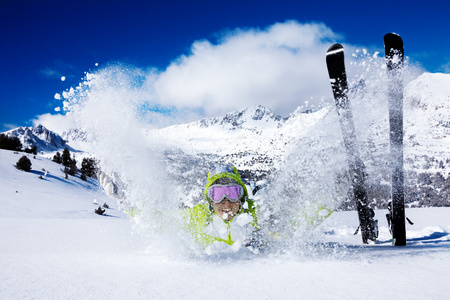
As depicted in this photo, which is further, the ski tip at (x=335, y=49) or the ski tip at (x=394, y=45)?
the ski tip at (x=335, y=49)

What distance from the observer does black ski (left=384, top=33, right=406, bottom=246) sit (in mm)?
5309

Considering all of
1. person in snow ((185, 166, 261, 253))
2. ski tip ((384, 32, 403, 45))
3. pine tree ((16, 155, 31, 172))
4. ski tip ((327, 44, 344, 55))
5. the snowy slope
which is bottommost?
the snowy slope

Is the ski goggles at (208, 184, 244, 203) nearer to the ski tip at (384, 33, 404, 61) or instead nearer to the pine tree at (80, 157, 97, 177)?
Result: the pine tree at (80, 157, 97, 177)

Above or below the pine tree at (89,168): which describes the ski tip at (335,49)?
above

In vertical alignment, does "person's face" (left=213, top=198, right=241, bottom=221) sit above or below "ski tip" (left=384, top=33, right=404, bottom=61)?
below

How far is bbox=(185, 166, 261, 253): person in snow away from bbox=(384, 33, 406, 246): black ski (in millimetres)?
3161

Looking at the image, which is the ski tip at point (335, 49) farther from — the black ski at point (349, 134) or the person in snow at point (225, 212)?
the person in snow at point (225, 212)

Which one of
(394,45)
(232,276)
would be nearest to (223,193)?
(232,276)

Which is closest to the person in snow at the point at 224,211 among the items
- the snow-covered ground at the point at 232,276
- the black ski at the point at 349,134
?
the snow-covered ground at the point at 232,276

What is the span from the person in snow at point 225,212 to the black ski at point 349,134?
2.32 meters


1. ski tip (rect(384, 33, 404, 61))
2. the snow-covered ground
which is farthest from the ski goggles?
ski tip (rect(384, 33, 404, 61))

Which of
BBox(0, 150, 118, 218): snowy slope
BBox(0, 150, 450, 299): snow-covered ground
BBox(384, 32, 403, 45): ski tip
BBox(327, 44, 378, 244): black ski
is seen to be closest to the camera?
BBox(0, 150, 450, 299): snow-covered ground

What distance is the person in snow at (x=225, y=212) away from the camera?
12.0ft

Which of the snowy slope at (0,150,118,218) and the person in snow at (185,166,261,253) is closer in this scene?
the person in snow at (185,166,261,253)
